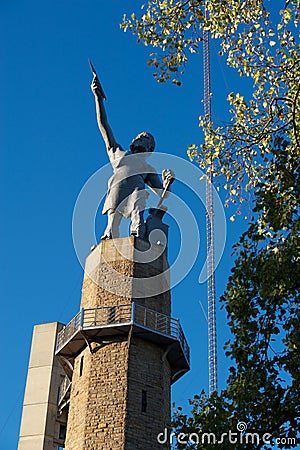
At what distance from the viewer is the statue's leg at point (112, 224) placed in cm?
3428

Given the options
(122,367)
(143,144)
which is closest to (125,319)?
(122,367)

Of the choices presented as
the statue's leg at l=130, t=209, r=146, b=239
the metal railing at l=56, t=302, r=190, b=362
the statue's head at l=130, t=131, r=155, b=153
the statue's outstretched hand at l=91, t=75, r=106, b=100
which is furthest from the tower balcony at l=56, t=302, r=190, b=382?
the statue's outstretched hand at l=91, t=75, r=106, b=100

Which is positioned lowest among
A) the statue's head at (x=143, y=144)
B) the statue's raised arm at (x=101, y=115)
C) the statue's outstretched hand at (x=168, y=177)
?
the statue's outstretched hand at (x=168, y=177)

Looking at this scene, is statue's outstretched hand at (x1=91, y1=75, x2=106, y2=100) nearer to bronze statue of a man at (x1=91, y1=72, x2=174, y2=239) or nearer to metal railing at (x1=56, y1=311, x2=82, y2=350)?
bronze statue of a man at (x1=91, y1=72, x2=174, y2=239)

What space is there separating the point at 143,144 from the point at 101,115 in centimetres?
265

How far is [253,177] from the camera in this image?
64.4 ft

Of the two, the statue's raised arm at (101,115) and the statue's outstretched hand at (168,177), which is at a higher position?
the statue's raised arm at (101,115)

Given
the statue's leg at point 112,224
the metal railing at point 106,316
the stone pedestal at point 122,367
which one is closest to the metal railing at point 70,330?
the metal railing at point 106,316

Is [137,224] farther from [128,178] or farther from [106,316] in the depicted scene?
[106,316]

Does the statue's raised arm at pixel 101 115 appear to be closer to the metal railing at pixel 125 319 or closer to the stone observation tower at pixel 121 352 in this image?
the stone observation tower at pixel 121 352

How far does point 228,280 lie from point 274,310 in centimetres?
142

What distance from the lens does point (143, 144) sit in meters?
37.1

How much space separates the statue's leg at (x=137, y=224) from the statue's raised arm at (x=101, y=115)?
4.46 metres

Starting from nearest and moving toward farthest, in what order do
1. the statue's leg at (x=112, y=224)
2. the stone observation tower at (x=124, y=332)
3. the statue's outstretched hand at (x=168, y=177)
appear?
1. the stone observation tower at (x=124, y=332)
2. the statue's leg at (x=112, y=224)
3. the statue's outstretched hand at (x=168, y=177)
